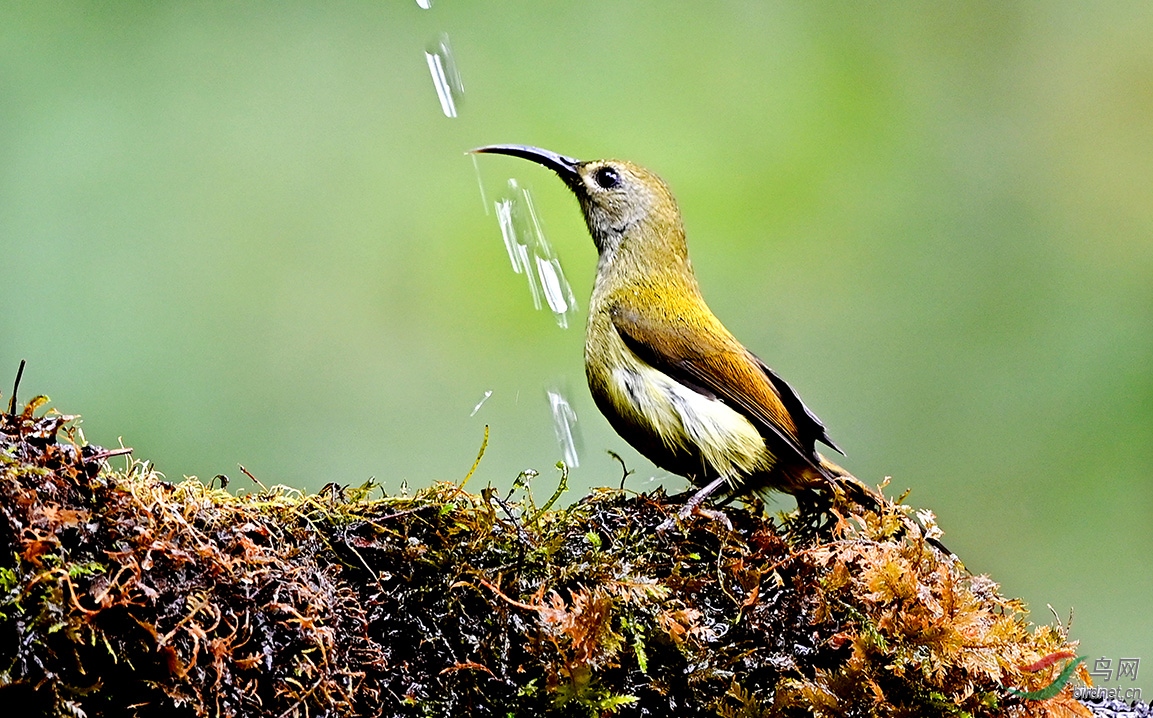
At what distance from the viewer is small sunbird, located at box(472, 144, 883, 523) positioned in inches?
95.6

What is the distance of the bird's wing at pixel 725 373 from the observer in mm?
2449

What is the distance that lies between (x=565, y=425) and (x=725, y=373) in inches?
68.5

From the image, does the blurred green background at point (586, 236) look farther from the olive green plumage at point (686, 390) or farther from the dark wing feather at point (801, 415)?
the dark wing feather at point (801, 415)

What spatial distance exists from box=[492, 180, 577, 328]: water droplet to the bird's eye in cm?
54

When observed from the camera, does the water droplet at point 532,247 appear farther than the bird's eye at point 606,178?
Yes

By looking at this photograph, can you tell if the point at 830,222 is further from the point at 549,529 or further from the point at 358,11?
the point at 549,529

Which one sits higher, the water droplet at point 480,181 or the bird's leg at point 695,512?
the water droplet at point 480,181

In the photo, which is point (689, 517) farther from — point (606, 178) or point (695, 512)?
point (606, 178)

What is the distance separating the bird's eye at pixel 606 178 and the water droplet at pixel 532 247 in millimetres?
542

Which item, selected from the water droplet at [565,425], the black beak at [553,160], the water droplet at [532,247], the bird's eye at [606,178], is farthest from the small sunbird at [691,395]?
the water droplet at [565,425]

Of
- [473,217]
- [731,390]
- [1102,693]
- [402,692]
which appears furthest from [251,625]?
[473,217]

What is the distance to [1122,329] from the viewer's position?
16.0 ft

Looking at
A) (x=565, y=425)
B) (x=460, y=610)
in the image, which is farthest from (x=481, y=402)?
(x=460, y=610)

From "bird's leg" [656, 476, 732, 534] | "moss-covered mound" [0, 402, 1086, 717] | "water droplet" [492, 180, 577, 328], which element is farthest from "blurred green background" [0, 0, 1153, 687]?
"moss-covered mound" [0, 402, 1086, 717]
